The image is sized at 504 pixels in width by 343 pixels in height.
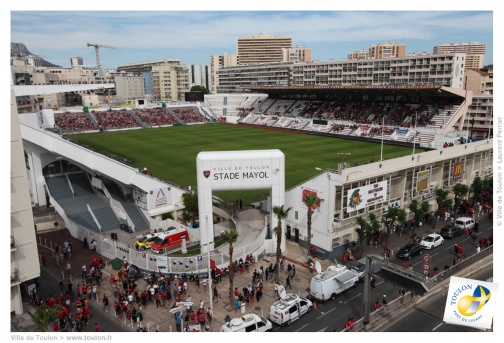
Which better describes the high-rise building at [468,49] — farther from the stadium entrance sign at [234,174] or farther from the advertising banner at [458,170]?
the stadium entrance sign at [234,174]

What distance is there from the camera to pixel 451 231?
29.5 meters

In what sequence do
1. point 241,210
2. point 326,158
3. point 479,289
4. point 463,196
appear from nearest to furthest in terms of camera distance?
point 479,289 < point 241,210 < point 463,196 < point 326,158

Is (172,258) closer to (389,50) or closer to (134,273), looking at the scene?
(134,273)

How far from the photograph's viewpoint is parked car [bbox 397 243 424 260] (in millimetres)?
26031

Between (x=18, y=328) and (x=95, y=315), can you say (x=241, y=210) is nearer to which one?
(x=95, y=315)

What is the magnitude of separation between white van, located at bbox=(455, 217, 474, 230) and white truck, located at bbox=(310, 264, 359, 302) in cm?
1316

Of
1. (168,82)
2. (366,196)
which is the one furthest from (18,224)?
(168,82)

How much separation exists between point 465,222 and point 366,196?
9402 millimetres

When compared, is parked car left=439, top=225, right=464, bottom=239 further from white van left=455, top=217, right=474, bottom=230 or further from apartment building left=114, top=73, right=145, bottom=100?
apartment building left=114, top=73, right=145, bottom=100

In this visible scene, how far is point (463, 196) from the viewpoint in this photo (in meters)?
35.0

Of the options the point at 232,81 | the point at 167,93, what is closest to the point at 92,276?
the point at 232,81

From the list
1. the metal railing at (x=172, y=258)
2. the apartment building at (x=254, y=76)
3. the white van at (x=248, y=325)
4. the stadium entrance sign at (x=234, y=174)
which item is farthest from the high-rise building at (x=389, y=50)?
the white van at (x=248, y=325)

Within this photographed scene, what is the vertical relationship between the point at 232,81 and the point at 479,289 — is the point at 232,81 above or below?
above
